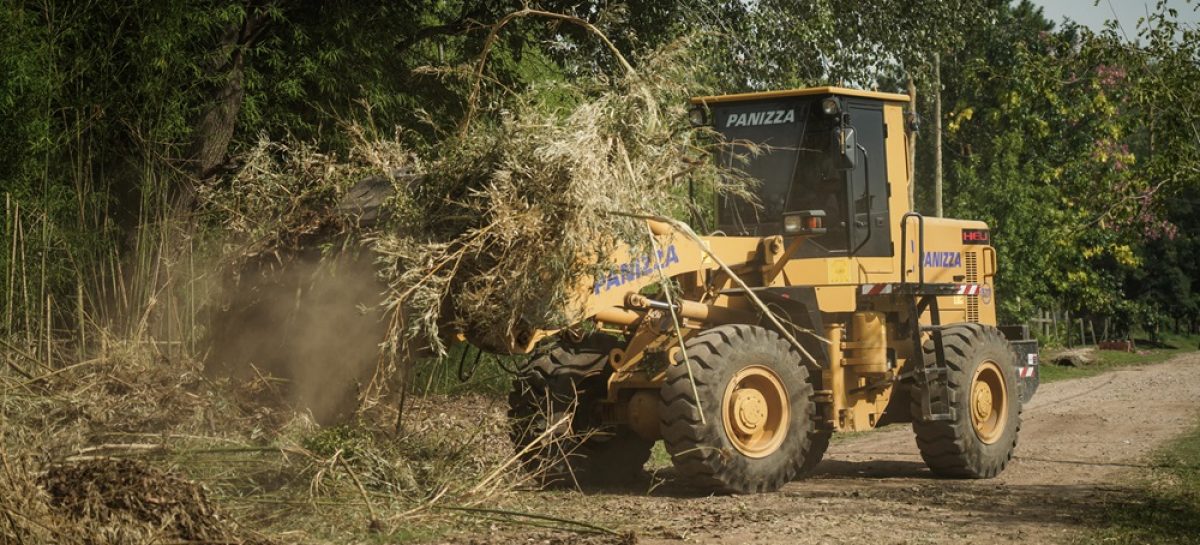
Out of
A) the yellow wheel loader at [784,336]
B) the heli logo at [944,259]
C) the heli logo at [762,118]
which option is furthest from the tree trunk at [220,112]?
the heli logo at [944,259]

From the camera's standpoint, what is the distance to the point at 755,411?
30.3 ft

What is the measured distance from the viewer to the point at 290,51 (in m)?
13.0

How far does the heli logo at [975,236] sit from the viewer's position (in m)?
12.3

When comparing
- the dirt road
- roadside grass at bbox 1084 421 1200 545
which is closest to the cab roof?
A: the dirt road

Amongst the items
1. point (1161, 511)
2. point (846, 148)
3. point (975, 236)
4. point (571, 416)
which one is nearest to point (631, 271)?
point (571, 416)

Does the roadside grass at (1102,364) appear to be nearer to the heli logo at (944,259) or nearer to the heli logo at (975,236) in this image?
the heli logo at (975,236)

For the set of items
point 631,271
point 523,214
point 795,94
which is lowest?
point 631,271

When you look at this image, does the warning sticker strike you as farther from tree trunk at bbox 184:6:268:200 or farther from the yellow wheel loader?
tree trunk at bbox 184:6:268:200

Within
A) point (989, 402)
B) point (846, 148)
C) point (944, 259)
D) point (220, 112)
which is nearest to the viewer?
point (846, 148)

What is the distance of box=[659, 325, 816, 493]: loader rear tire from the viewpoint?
8.73 meters

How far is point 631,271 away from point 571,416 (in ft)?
3.67

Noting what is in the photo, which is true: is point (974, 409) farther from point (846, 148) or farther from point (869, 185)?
point (846, 148)

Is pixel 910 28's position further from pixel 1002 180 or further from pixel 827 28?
pixel 1002 180

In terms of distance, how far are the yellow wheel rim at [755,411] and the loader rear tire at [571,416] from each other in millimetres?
876
